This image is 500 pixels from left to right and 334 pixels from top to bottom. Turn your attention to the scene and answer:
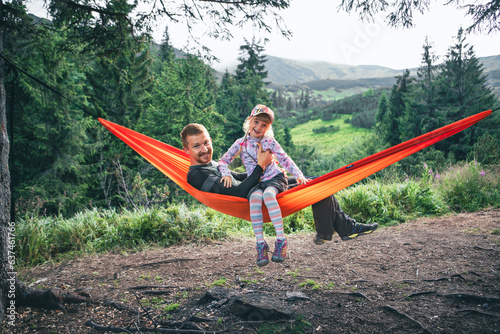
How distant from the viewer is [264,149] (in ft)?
6.04

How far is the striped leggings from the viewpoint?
68.9 inches

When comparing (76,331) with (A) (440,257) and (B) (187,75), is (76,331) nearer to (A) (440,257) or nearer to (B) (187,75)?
(A) (440,257)

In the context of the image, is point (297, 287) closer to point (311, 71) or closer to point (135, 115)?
point (135, 115)

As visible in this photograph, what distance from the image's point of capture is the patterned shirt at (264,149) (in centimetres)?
186

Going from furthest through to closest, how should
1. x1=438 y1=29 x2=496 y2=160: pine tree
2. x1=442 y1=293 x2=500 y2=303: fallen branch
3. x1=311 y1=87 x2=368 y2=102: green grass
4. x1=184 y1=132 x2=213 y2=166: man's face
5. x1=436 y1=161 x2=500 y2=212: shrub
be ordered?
x1=311 y1=87 x2=368 y2=102: green grass → x1=438 y1=29 x2=496 y2=160: pine tree → x1=436 y1=161 x2=500 y2=212: shrub → x1=184 y1=132 x2=213 y2=166: man's face → x1=442 y1=293 x2=500 y2=303: fallen branch

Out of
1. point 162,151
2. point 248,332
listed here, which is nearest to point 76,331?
point 248,332

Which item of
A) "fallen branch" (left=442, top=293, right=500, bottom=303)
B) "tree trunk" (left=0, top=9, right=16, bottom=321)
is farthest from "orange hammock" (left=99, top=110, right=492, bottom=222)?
"tree trunk" (left=0, top=9, right=16, bottom=321)

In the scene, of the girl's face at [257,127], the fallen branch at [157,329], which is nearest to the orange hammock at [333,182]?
the girl's face at [257,127]

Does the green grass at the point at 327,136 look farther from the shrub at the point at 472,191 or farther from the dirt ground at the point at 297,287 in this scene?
the dirt ground at the point at 297,287

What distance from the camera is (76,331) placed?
1.71 m

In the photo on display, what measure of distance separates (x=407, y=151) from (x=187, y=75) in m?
12.6

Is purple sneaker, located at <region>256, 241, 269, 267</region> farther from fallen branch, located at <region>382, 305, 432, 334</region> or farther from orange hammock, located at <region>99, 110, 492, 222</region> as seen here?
fallen branch, located at <region>382, 305, 432, 334</region>

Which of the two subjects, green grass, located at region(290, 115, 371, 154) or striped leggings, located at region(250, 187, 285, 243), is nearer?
striped leggings, located at region(250, 187, 285, 243)

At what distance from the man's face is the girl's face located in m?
0.36
